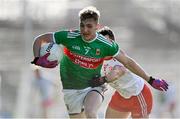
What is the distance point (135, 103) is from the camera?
10.2 metres

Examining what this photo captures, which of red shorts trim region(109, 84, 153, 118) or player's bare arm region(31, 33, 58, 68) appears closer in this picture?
player's bare arm region(31, 33, 58, 68)

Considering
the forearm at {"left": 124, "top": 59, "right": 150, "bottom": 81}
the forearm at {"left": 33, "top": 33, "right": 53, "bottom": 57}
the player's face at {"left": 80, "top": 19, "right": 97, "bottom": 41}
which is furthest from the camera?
the forearm at {"left": 124, "top": 59, "right": 150, "bottom": 81}

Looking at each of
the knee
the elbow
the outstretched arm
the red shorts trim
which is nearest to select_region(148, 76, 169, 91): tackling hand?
the outstretched arm

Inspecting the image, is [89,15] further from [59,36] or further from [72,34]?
[59,36]

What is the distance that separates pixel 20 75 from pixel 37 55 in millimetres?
13138

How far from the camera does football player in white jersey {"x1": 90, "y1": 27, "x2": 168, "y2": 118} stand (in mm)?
9492

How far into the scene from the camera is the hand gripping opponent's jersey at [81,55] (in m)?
8.98

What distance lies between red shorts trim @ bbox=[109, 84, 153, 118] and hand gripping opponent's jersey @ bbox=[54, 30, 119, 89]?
92 cm

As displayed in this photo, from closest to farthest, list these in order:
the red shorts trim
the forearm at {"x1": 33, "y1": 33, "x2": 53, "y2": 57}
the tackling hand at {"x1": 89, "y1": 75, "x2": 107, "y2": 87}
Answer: the forearm at {"x1": 33, "y1": 33, "x2": 53, "y2": 57}
the tackling hand at {"x1": 89, "y1": 75, "x2": 107, "y2": 87}
the red shorts trim

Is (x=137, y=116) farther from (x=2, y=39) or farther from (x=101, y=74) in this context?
(x=2, y=39)

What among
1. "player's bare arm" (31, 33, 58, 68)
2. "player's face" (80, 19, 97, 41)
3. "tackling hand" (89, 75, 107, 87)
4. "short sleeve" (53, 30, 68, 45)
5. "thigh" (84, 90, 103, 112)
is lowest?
"thigh" (84, 90, 103, 112)

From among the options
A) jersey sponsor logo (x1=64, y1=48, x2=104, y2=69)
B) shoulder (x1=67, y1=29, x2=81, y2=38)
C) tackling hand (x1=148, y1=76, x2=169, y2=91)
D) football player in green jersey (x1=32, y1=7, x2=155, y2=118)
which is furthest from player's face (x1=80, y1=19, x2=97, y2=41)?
tackling hand (x1=148, y1=76, x2=169, y2=91)

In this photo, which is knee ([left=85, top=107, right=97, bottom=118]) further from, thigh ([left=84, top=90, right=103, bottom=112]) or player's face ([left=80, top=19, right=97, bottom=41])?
player's face ([left=80, top=19, right=97, bottom=41])

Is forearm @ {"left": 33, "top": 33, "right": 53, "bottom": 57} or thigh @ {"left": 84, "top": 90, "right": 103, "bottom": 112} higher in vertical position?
forearm @ {"left": 33, "top": 33, "right": 53, "bottom": 57}
